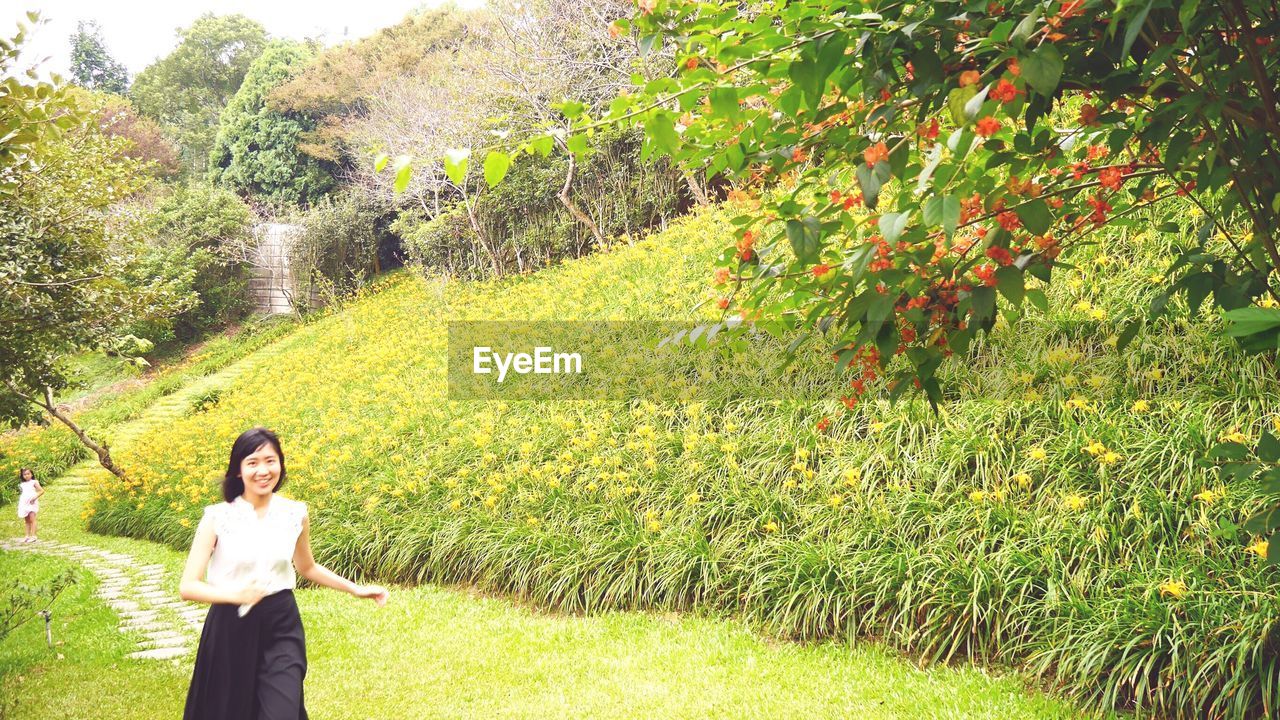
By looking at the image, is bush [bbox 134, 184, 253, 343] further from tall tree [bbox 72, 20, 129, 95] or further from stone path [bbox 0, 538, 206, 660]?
tall tree [bbox 72, 20, 129, 95]

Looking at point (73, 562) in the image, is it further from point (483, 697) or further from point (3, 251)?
point (483, 697)

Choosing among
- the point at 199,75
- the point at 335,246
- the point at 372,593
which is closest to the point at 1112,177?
the point at 372,593

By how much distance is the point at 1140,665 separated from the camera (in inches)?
128

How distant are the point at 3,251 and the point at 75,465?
9.26 meters

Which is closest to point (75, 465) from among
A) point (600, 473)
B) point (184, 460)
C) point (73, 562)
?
point (184, 460)

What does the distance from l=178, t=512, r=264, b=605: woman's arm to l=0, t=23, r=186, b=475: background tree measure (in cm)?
414

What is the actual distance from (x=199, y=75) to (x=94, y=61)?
836cm

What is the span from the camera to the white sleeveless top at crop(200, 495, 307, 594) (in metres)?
2.56

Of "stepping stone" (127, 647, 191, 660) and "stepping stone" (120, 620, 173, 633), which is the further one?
"stepping stone" (120, 620, 173, 633)

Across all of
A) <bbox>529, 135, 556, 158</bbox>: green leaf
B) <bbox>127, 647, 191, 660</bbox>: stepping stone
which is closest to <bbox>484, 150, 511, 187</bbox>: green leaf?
<bbox>529, 135, 556, 158</bbox>: green leaf

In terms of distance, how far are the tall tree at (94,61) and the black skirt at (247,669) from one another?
129 feet

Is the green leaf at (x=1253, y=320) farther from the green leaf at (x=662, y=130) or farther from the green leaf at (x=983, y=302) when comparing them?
the green leaf at (x=662, y=130)

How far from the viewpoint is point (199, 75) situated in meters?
30.1

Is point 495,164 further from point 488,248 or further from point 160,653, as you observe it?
point 488,248
